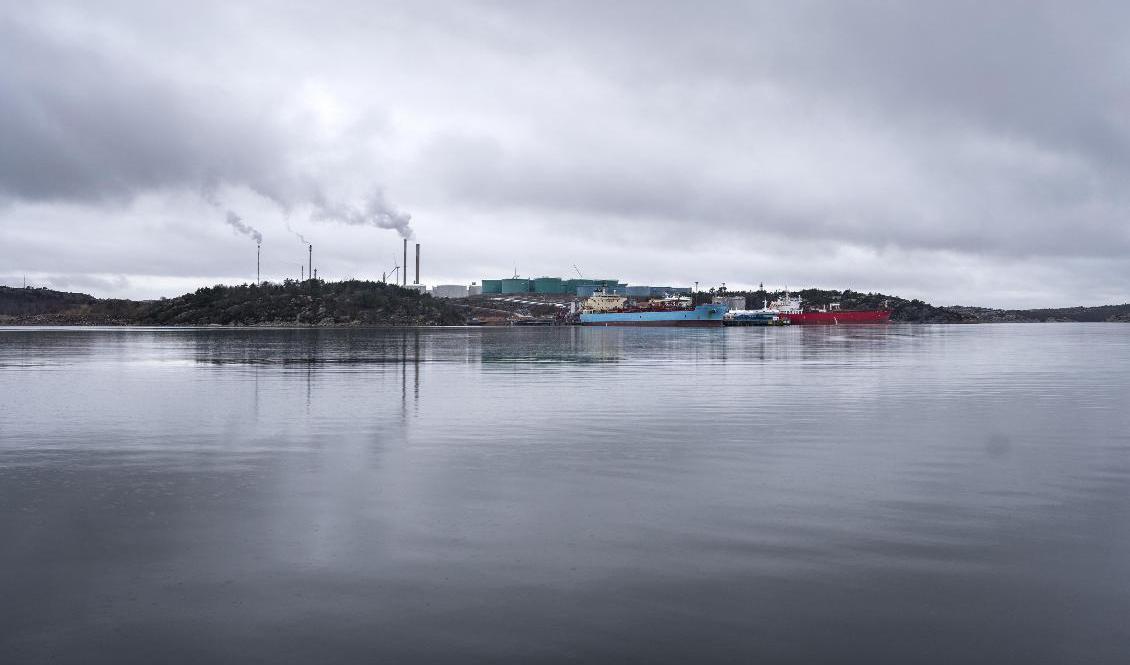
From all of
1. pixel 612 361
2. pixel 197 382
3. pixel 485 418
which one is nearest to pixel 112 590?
pixel 485 418

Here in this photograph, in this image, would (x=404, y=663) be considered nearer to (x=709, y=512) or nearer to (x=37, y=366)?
(x=709, y=512)

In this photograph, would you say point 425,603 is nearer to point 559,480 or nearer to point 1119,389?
point 559,480

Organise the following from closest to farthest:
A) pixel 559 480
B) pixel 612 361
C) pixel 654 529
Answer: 1. pixel 654 529
2. pixel 559 480
3. pixel 612 361

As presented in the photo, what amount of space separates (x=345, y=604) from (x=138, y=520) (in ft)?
18.4

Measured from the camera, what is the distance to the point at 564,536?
11547 mm

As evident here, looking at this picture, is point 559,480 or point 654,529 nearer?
point 654,529

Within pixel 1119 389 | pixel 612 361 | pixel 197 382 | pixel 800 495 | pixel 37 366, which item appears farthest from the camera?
pixel 612 361

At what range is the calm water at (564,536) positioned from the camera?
316 inches

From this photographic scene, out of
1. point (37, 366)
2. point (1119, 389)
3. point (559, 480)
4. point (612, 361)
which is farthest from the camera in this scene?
point (612, 361)

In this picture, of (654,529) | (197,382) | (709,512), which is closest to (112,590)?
(654,529)

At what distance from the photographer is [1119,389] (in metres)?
35.2

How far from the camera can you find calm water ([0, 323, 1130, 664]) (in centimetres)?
803

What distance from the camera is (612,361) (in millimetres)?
56531

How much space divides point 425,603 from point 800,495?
26.2 feet
